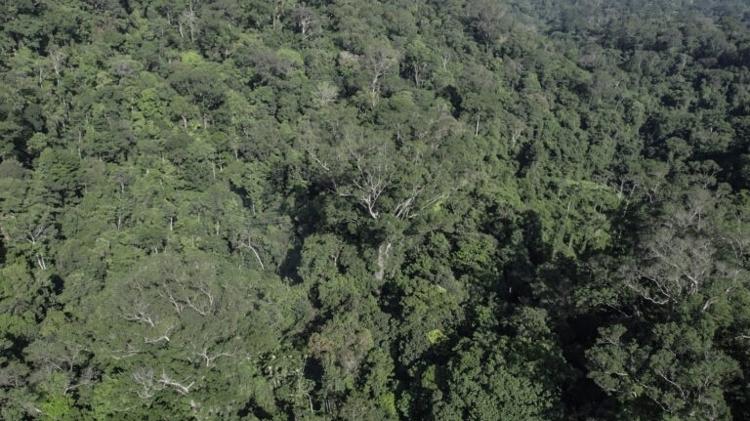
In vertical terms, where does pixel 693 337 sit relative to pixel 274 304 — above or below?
above

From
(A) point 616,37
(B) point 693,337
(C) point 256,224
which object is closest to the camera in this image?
(B) point 693,337

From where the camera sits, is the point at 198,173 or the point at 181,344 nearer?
the point at 181,344

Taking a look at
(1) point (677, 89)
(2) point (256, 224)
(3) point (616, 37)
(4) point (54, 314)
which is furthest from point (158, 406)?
(3) point (616, 37)

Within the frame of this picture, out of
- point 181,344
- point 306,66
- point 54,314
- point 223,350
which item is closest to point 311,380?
point 223,350

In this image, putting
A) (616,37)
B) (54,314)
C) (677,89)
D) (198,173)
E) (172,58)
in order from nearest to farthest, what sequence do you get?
1. (54,314)
2. (198,173)
3. (172,58)
4. (677,89)
5. (616,37)

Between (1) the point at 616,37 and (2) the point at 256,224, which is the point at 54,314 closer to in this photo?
(2) the point at 256,224

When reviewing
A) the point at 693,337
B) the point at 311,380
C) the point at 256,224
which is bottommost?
the point at 256,224
